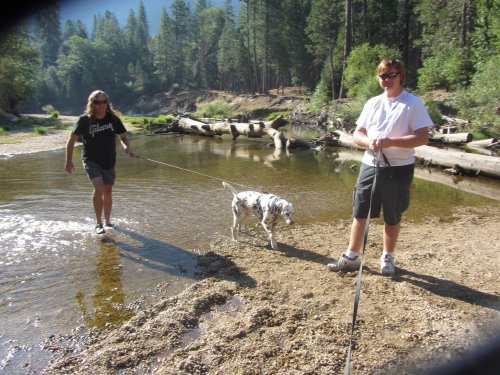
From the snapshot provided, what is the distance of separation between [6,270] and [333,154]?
15.1 meters

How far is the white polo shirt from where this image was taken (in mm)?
4473

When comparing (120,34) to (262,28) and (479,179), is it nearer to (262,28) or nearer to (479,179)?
(262,28)

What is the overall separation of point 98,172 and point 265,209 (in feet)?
9.77

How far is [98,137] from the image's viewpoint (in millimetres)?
6707

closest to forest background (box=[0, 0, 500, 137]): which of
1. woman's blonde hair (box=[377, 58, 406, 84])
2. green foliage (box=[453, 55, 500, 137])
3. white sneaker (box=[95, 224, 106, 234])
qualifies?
green foliage (box=[453, 55, 500, 137])

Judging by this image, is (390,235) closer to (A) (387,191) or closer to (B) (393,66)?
(A) (387,191)

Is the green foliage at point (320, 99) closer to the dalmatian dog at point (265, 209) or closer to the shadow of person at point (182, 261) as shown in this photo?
the dalmatian dog at point (265, 209)

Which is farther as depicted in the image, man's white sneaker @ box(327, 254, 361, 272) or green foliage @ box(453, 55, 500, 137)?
A: green foliage @ box(453, 55, 500, 137)

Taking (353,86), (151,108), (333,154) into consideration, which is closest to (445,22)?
(353,86)

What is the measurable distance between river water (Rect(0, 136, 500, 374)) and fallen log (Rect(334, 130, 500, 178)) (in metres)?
0.56

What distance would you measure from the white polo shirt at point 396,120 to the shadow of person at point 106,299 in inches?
137

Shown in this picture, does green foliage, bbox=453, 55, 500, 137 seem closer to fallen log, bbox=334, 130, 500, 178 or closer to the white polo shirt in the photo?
fallen log, bbox=334, 130, 500, 178

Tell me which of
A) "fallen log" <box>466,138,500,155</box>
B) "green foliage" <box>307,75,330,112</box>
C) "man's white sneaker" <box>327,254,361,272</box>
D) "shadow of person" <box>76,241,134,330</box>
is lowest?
"shadow of person" <box>76,241,134,330</box>

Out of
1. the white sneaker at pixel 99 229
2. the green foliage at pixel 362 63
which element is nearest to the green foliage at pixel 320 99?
the green foliage at pixel 362 63
